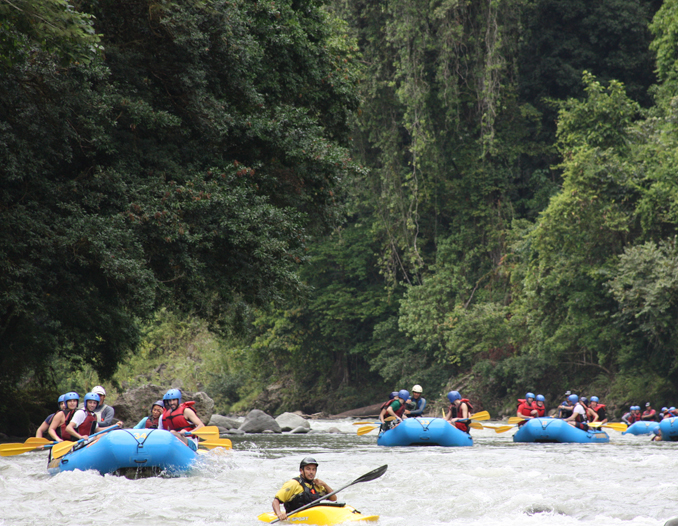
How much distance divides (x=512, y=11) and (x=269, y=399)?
2054 cm

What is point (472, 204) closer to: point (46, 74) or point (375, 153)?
point (375, 153)

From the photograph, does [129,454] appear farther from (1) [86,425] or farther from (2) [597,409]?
(2) [597,409]

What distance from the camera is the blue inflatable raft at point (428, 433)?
15.2 metres

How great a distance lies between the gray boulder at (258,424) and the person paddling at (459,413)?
8.53 metres

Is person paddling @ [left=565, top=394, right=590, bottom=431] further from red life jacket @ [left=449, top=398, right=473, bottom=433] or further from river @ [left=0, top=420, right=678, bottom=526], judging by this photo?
river @ [left=0, top=420, right=678, bottom=526]

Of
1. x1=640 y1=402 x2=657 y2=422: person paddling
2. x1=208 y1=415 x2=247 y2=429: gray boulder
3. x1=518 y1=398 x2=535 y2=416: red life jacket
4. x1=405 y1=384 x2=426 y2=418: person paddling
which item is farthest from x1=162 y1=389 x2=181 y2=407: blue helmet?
x1=640 y1=402 x2=657 y2=422: person paddling

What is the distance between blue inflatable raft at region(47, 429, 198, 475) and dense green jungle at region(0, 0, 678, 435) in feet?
6.43

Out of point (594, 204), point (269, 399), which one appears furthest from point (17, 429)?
point (269, 399)

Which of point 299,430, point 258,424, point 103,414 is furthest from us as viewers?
point 258,424

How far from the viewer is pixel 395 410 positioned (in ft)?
55.6

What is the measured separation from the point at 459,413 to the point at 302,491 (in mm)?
9446

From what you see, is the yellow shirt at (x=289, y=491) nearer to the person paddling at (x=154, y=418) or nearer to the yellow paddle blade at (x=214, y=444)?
the yellow paddle blade at (x=214, y=444)

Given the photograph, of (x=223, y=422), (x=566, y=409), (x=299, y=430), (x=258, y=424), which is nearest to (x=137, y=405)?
(x=223, y=422)

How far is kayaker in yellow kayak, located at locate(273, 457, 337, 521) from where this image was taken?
751cm
